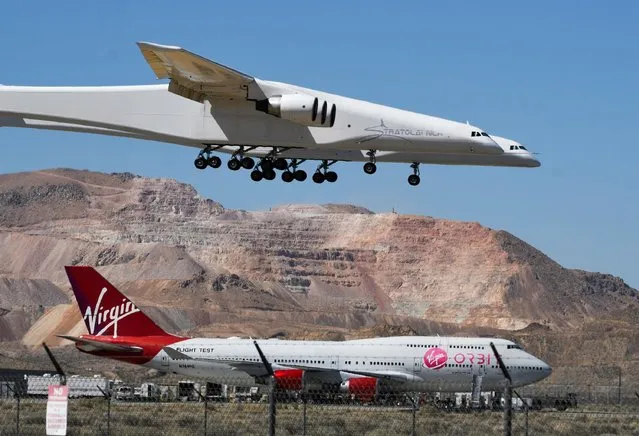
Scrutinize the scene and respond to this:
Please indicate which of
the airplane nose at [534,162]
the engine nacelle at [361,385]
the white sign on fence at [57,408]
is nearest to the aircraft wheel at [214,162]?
the airplane nose at [534,162]

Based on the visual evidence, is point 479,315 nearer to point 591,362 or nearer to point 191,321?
point 191,321

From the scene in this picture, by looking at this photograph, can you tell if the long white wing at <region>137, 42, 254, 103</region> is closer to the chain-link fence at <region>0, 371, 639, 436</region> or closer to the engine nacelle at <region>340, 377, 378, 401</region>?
the chain-link fence at <region>0, 371, 639, 436</region>

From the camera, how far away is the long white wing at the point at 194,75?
4075 cm

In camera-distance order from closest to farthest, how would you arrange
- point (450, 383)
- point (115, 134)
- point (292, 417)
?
point (292, 417) → point (115, 134) → point (450, 383)

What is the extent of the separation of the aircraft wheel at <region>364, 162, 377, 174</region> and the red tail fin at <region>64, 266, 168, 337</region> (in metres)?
21.6

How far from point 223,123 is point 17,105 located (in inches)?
277

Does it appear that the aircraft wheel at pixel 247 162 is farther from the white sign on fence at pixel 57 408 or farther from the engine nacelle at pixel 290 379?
the white sign on fence at pixel 57 408

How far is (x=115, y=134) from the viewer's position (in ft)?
144

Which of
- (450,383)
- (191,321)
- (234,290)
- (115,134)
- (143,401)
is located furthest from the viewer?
(234,290)

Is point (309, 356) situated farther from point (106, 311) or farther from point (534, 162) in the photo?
point (534, 162)

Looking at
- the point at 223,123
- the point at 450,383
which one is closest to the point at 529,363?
the point at 450,383

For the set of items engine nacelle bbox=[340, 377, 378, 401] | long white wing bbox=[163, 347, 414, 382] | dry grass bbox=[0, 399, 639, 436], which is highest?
long white wing bbox=[163, 347, 414, 382]

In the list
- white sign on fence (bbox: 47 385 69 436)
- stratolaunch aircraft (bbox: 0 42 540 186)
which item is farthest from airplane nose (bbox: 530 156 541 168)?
white sign on fence (bbox: 47 385 69 436)

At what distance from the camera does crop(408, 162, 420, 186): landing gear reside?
4375cm
